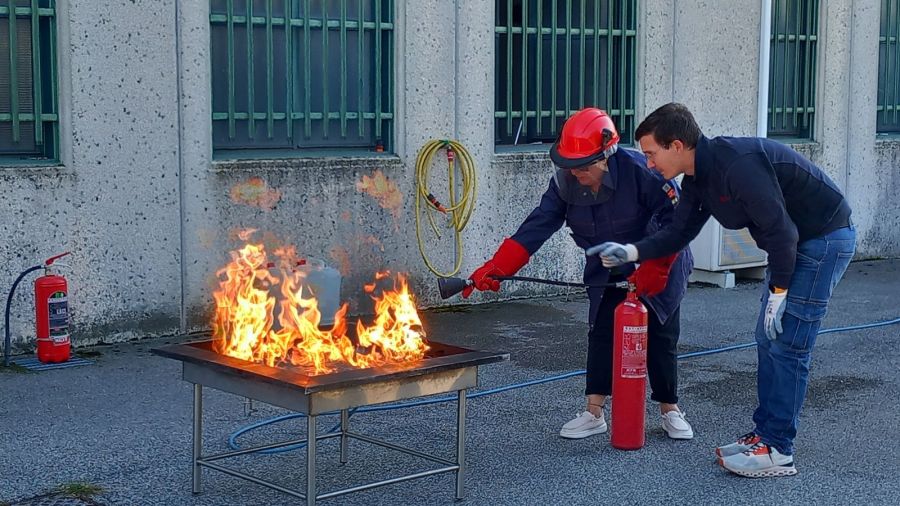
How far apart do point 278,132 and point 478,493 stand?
4757 millimetres

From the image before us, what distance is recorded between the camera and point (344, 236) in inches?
395

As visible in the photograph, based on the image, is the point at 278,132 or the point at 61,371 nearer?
the point at 61,371

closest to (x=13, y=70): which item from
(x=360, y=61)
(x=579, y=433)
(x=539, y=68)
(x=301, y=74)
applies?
(x=301, y=74)

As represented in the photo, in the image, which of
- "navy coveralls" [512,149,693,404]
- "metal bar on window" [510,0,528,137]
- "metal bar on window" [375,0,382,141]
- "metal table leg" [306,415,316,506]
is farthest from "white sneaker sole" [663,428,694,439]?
"metal bar on window" [510,0,528,137]

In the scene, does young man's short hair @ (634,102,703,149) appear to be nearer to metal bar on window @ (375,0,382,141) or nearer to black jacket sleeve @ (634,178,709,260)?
black jacket sleeve @ (634,178,709,260)

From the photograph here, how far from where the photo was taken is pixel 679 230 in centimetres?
601

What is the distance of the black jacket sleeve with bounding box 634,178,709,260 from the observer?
235 inches

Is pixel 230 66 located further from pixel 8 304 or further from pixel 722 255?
pixel 722 255

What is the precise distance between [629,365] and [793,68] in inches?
316

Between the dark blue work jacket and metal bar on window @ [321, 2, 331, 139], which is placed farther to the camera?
metal bar on window @ [321, 2, 331, 139]

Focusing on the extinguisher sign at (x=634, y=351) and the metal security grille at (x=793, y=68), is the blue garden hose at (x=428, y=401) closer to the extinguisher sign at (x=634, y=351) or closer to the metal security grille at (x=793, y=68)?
the extinguisher sign at (x=634, y=351)

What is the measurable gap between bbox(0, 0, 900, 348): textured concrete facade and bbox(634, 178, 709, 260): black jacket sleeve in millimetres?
4230

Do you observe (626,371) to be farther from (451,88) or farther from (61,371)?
(451,88)

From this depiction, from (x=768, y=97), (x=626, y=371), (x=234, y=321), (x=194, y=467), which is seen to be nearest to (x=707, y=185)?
(x=626, y=371)
